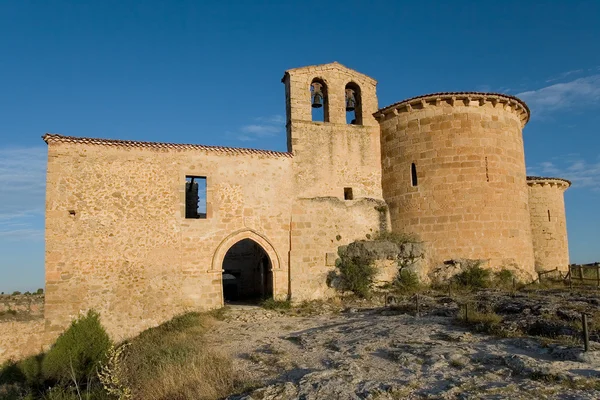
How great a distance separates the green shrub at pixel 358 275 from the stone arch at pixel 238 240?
2201 millimetres

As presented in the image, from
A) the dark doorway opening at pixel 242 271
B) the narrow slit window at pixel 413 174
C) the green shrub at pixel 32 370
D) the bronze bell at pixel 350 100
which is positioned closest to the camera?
the green shrub at pixel 32 370

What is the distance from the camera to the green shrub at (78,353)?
35.6ft

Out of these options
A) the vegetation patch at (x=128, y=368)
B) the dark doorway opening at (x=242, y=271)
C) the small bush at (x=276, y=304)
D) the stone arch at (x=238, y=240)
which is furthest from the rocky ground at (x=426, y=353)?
the dark doorway opening at (x=242, y=271)

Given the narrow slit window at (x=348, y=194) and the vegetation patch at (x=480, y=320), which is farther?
the narrow slit window at (x=348, y=194)

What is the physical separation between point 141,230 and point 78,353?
387cm

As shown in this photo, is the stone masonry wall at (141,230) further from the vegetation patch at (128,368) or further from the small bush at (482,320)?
the small bush at (482,320)

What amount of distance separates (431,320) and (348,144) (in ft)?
26.6

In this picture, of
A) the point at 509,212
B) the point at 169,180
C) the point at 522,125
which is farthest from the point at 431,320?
the point at 522,125

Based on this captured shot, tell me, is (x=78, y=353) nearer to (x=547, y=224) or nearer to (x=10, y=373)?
(x=10, y=373)

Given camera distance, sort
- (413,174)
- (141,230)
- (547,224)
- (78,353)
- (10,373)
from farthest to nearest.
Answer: (547,224) < (413,174) < (141,230) < (10,373) < (78,353)

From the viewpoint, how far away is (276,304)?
14.6m

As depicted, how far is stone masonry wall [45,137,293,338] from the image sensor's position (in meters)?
13.1

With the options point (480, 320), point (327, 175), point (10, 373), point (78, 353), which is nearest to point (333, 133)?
point (327, 175)

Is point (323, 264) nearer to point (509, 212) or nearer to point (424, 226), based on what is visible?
point (424, 226)
